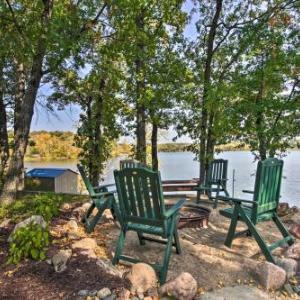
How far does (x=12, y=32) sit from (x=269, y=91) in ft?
14.9

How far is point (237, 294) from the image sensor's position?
270 cm

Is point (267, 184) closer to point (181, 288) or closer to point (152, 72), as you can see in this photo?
point (181, 288)

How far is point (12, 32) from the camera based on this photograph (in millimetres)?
5113

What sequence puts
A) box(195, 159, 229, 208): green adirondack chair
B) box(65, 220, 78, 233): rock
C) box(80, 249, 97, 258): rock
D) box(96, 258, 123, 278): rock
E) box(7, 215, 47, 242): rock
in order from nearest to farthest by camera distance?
box(96, 258, 123, 278): rock
box(80, 249, 97, 258): rock
box(7, 215, 47, 242): rock
box(65, 220, 78, 233): rock
box(195, 159, 229, 208): green adirondack chair

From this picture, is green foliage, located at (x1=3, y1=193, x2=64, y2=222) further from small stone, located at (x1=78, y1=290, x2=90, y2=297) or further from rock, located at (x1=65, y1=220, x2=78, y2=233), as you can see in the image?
small stone, located at (x1=78, y1=290, x2=90, y2=297)

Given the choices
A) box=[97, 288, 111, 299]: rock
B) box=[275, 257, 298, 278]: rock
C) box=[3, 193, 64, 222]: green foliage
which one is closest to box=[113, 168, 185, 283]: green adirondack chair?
box=[97, 288, 111, 299]: rock

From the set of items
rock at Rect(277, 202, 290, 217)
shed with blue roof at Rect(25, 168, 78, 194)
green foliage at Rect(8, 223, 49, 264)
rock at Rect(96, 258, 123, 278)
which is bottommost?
shed with blue roof at Rect(25, 168, 78, 194)

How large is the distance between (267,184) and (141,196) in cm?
142

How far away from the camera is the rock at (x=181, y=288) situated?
8.48 feet

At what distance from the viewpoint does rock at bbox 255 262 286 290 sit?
2859 millimetres

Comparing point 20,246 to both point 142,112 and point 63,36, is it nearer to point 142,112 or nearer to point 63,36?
point 63,36

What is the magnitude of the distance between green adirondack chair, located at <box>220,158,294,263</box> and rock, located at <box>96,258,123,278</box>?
1390 millimetres

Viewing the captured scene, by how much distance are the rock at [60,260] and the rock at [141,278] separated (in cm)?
59

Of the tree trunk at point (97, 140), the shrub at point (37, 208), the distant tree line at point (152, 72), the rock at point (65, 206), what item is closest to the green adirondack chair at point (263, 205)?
the distant tree line at point (152, 72)
